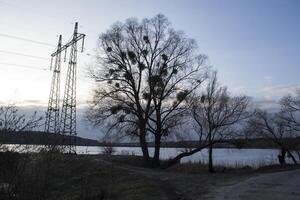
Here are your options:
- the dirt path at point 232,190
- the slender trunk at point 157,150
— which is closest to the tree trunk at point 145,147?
the slender trunk at point 157,150

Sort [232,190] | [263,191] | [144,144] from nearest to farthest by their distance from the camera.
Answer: [263,191], [232,190], [144,144]

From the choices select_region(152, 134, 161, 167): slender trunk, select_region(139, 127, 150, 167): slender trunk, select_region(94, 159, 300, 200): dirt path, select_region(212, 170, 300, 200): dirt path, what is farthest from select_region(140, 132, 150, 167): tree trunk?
select_region(212, 170, 300, 200): dirt path

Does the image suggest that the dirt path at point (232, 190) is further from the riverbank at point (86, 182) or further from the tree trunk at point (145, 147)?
the tree trunk at point (145, 147)

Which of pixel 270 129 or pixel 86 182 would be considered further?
pixel 270 129

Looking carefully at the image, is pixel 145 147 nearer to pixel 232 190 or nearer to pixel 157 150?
pixel 157 150

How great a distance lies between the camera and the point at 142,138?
4644 cm

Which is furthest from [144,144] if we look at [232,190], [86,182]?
[232,190]

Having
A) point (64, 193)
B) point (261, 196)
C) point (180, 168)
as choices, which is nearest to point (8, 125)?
point (261, 196)

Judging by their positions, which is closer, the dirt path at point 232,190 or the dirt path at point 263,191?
the dirt path at point 263,191

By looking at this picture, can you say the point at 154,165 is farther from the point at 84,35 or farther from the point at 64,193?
the point at 64,193

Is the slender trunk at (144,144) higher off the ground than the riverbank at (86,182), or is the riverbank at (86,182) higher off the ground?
the slender trunk at (144,144)

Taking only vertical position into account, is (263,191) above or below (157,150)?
below

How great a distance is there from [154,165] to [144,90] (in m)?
7.65

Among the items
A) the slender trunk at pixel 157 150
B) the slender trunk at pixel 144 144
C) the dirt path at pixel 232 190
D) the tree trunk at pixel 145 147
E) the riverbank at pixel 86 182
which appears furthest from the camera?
the slender trunk at pixel 157 150
